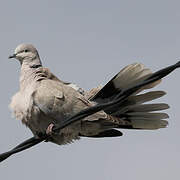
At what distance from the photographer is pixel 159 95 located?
5004 millimetres

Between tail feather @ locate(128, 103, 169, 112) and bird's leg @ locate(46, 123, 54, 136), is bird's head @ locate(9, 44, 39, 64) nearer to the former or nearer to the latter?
bird's leg @ locate(46, 123, 54, 136)

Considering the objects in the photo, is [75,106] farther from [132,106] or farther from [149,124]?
[149,124]

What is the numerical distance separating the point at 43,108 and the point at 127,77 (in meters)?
0.90

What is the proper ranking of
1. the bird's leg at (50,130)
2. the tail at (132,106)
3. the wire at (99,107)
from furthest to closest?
the tail at (132,106) < the bird's leg at (50,130) < the wire at (99,107)

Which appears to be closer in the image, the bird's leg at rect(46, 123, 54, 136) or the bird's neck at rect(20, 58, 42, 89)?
the bird's leg at rect(46, 123, 54, 136)

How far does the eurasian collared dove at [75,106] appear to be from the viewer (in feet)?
17.0

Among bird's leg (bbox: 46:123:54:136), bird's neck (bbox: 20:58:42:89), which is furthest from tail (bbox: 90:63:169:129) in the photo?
bird's neck (bbox: 20:58:42:89)

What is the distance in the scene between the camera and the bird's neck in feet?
17.7

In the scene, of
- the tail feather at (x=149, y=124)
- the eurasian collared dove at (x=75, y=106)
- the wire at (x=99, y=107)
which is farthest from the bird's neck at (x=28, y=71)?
the wire at (x=99, y=107)

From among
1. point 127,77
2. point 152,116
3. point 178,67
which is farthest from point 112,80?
point 178,67

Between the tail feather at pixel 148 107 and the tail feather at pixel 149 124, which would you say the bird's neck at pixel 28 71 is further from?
the tail feather at pixel 149 124

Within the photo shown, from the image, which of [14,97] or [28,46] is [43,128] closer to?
[14,97]

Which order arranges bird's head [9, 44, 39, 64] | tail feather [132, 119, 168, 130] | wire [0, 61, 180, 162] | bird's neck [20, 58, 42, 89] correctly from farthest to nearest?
bird's head [9, 44, 39, 64], tail feather [132, 119, 168, 130], bird's neck [20, 58, 42, 89], wire [0, 61, 180, 162]

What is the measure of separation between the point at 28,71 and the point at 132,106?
114 cm
